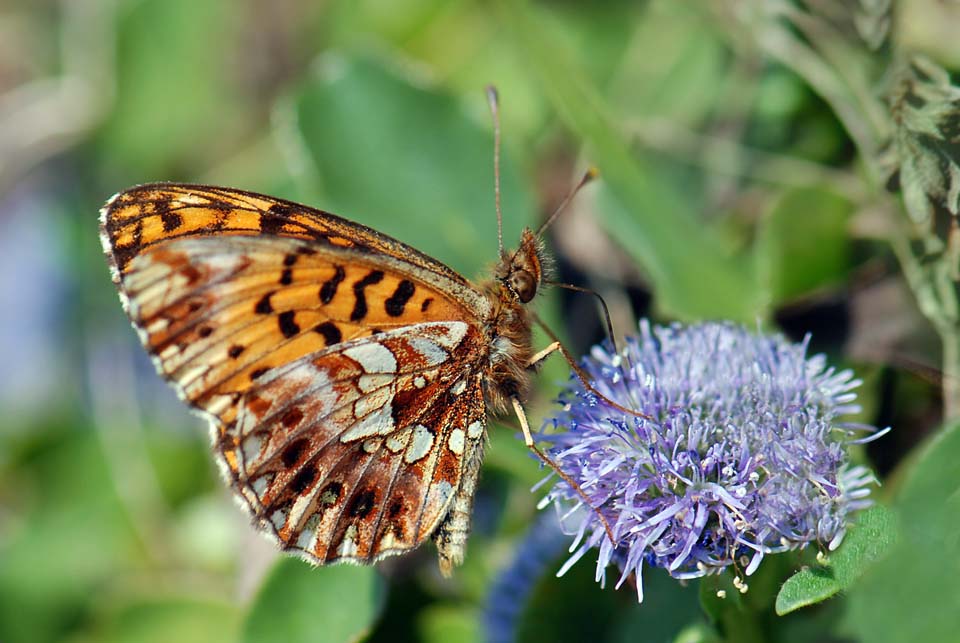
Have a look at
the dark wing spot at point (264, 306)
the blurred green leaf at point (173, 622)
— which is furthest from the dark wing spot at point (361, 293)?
the blurred green leaf at point (173, 622)

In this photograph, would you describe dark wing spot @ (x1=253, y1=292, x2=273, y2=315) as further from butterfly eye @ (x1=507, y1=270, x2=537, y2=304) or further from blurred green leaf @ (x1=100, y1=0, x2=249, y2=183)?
blurred green leaf @ (x1=100, y1=0, x2=249, y2=183)

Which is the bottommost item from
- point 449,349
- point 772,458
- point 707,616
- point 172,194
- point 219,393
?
point 707,616

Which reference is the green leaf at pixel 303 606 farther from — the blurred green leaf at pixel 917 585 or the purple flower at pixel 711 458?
the blurred green leaf at pixel 917 585

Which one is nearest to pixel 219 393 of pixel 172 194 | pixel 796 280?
pixel 172 194

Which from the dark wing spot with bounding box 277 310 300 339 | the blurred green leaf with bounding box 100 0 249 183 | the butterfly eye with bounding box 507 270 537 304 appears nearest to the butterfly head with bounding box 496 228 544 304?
the butterfly eye with bounding box 507 270 537 304

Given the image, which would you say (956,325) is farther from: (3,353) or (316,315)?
(3,353)

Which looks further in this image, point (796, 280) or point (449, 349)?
point (796, 280)
